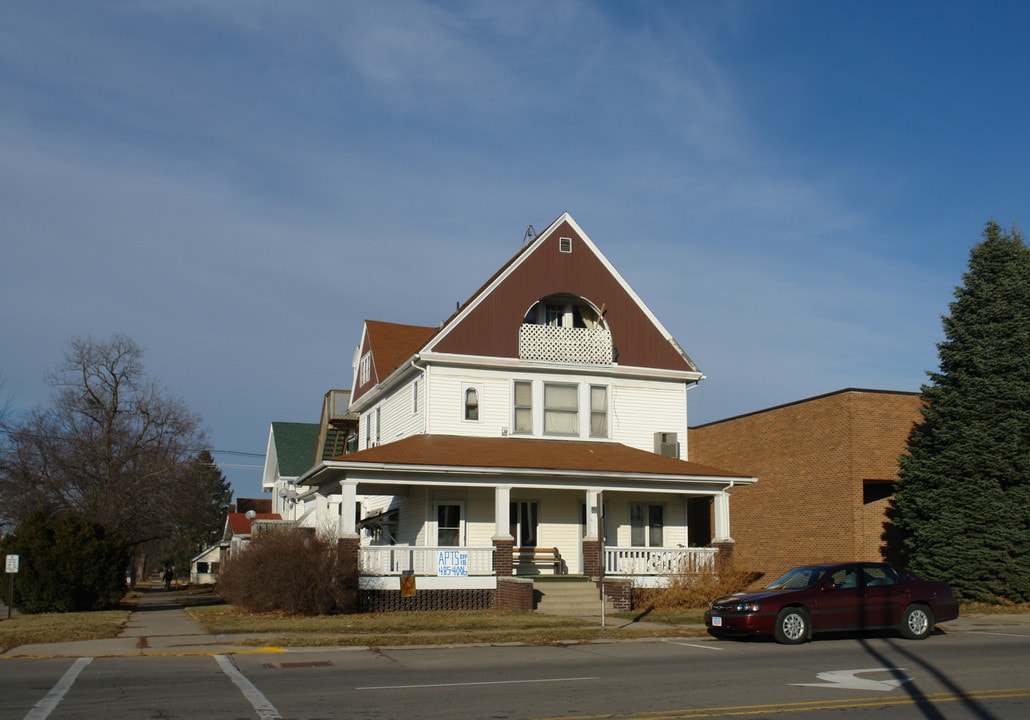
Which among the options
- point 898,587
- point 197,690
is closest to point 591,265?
point 898,587

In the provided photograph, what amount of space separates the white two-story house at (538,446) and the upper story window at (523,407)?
46 millimetres

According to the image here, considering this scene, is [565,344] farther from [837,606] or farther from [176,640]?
[176,640]

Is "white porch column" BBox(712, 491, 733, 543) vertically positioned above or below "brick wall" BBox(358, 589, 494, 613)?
above

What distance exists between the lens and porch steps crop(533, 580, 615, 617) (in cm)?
2583

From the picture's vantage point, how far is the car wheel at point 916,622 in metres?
18.6

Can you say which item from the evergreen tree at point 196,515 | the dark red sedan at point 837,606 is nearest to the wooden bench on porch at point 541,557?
the dark red sedan at point 837,606

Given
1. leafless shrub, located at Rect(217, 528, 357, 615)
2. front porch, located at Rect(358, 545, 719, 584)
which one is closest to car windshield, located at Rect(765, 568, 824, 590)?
front porch, located at Rect(358, 545, 719, 584)

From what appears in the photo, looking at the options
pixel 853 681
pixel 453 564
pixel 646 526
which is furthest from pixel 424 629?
pixel 646 526

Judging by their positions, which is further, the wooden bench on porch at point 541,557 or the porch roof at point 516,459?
the wooden bench on porch at point 541,557

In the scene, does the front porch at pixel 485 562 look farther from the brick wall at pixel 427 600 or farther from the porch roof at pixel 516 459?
the porch roof at pixel 516 459

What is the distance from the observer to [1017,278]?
2797cm

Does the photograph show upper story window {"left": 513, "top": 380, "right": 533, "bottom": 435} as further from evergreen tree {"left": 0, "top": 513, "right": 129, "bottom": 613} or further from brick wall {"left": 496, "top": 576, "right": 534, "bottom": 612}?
evergreen tree {"left": 0, "top": 513, "right": 129, "bottom": 613}

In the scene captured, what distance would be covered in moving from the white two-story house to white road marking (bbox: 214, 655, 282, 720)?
404 inches

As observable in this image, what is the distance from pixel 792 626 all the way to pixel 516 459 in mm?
11168
